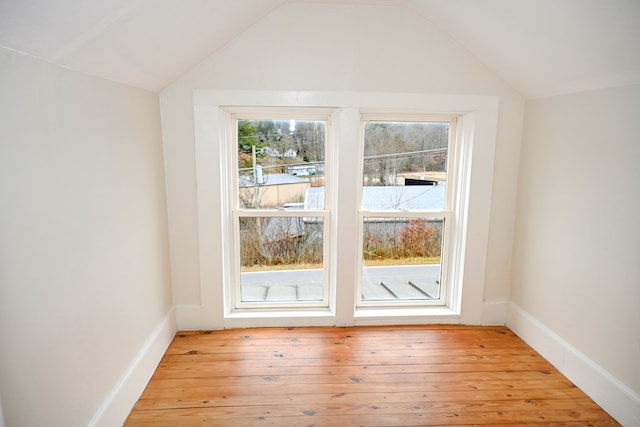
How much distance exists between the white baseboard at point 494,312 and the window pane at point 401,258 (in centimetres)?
40

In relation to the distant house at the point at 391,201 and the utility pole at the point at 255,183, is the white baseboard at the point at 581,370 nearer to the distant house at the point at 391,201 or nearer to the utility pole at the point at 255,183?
the distant house at the point at 391,201

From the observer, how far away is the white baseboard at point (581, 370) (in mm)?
1910

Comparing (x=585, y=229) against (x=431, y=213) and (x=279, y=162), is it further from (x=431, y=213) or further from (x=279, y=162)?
(x=279, y=162)

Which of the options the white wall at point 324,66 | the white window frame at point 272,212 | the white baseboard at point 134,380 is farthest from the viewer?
the white window frame at point 272,212

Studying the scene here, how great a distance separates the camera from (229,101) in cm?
256

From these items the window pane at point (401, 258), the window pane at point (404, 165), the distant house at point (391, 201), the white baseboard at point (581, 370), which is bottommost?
the white baseboard at point (581, 370)

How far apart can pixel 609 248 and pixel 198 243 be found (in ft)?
8.88

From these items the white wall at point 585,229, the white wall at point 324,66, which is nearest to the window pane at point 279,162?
the white wall at point 324,66

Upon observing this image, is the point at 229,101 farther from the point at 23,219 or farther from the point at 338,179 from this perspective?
the point at 23,219

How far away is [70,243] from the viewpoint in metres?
1.50

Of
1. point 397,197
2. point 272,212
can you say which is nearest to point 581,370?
point 397,197

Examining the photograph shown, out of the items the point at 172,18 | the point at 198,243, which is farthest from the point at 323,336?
the point at 172,18

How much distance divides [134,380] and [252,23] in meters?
2.40

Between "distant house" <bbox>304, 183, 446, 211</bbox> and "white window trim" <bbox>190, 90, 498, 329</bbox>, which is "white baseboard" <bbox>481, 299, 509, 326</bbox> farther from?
"distant house" <bbox>304, 183, 446, 211</bbox>
